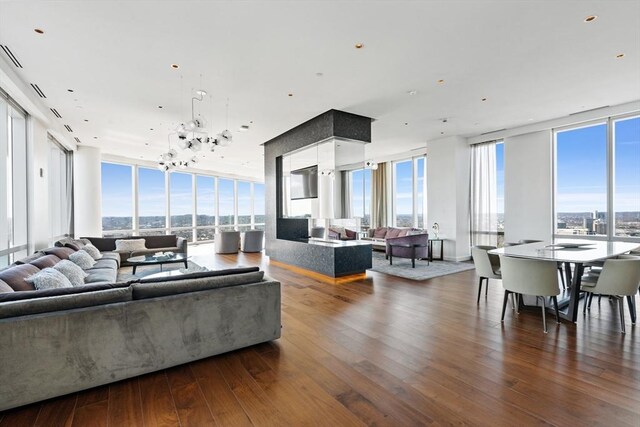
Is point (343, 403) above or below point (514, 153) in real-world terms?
below

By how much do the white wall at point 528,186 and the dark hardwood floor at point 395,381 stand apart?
353cm

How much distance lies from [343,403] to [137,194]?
34.8ft

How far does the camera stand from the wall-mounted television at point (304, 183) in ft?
21.4

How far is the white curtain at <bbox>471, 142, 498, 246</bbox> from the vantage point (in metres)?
7.66

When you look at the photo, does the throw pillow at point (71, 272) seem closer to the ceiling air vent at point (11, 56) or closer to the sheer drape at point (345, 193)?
the ceiling air vent at point (11, 56)

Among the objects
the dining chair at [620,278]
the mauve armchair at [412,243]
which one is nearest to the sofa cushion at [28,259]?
the mauve armchair at [412,243]

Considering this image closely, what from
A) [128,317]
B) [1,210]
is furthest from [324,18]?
[1,210]

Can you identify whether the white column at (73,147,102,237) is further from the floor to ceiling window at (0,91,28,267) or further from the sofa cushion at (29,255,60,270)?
the sofa cushion at (29,255,60,270)

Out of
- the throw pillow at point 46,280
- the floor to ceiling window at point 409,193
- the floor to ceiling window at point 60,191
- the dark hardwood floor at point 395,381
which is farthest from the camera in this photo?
the floor to ceiling window at point 409,193

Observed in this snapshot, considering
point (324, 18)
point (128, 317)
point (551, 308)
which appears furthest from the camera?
point (551, 308)

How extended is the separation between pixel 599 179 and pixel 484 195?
224 centimetres

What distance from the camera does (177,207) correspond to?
1112 cm

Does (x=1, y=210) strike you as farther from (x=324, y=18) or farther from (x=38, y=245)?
(x=324, y=18)

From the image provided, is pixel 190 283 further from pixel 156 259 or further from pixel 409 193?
pixel 409 193
